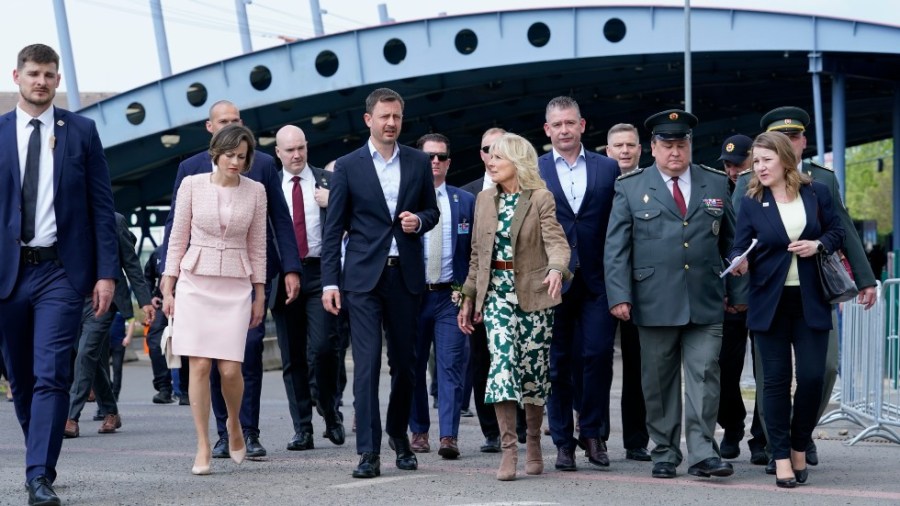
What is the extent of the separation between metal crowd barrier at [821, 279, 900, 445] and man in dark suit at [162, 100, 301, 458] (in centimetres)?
431

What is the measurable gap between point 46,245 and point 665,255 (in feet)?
11.3

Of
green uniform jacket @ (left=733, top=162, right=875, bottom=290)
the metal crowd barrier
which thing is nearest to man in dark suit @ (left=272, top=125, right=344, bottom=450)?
green uniform jacket @ (left=733, top=162, right=875, bottom=290)

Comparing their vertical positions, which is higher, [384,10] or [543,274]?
[384,10]

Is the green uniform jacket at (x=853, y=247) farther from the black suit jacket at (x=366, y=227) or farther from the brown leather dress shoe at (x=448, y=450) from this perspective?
the brown leather dress shoe at (x=448, y=450)

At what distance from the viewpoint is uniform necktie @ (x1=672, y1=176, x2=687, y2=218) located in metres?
8.64

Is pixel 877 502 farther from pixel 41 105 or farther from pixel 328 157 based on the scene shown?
pixel 328 157

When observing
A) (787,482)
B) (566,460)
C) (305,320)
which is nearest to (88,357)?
(305,320)

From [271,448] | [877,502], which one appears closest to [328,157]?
[271,448]

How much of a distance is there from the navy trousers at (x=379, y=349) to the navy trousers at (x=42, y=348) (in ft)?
5.70

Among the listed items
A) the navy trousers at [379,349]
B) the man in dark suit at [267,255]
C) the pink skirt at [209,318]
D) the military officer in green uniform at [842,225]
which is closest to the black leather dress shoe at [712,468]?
the military officer in green uniform at [842,225]

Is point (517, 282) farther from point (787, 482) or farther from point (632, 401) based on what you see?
point (787, 482)

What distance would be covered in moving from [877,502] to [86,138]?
4.38m

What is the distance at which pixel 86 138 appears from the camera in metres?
7.66

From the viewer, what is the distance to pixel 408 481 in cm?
817
